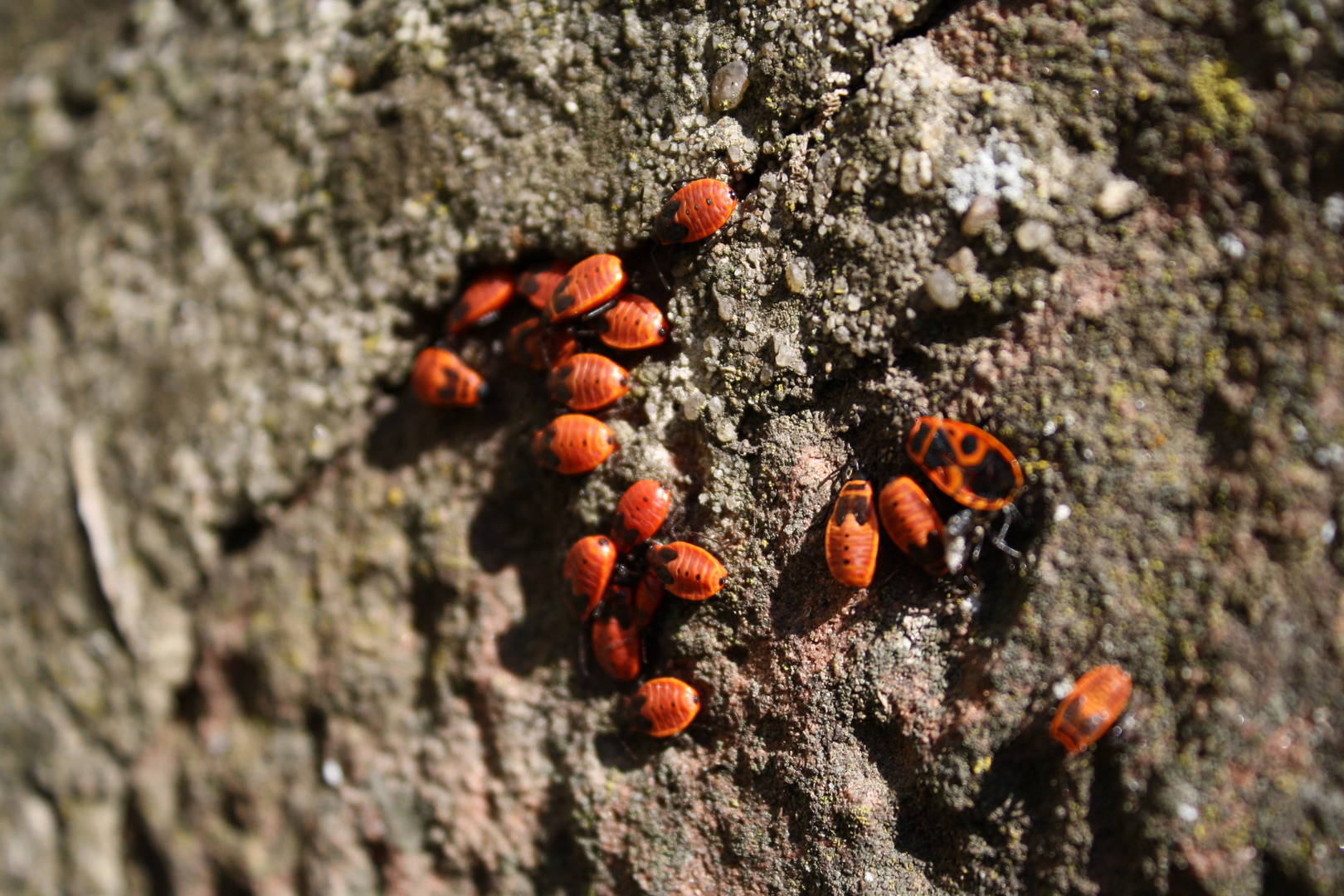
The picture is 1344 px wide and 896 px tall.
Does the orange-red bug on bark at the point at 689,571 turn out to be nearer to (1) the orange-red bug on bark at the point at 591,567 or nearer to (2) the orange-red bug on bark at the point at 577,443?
(1) the orange-red bug on bark at the point at 591,567

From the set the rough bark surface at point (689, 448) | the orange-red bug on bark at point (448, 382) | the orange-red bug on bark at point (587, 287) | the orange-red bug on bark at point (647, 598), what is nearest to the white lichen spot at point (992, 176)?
the rough bark surface at point (689, 448)

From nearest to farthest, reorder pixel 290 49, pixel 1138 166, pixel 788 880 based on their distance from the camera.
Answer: pixel 1138 166
pixel 788 880
pixel 290 49

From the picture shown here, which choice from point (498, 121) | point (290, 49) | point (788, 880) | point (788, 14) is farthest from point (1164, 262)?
point (290, 49)

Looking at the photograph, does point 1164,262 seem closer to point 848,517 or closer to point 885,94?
point 885,94

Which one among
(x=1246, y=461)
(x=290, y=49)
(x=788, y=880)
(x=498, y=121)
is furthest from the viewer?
(x=290, y=49)

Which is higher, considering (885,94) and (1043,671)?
(885,94)

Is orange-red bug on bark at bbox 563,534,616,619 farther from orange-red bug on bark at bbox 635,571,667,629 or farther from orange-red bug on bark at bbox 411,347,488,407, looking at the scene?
orange-red bug on bark at bbox 411,347,488,407

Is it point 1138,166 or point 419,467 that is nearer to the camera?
point 1138,166

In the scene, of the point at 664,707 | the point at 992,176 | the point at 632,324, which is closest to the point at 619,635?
the point at 664,707
